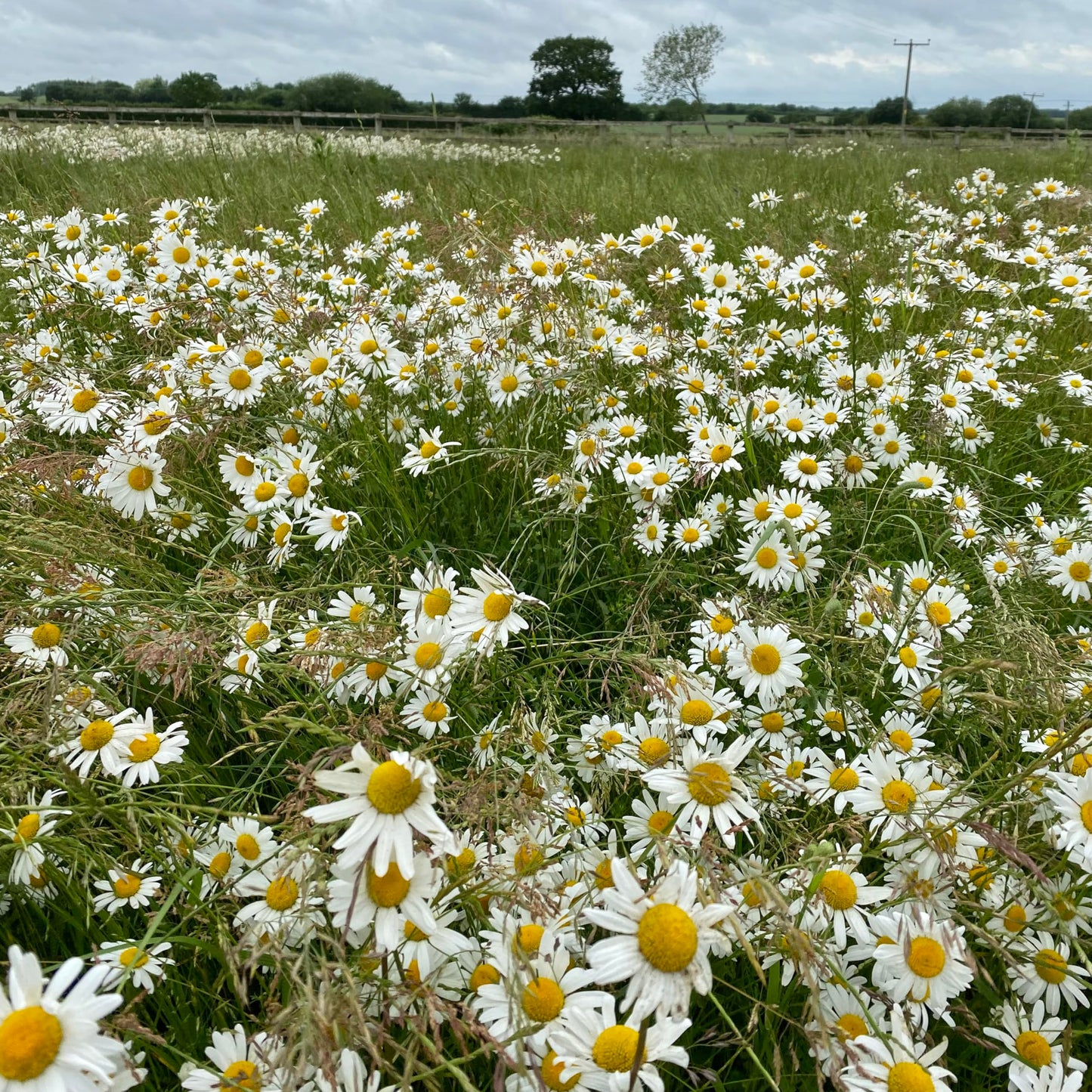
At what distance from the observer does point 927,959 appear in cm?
103

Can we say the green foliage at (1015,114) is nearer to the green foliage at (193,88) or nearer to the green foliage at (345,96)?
the green foliage at (345,96)

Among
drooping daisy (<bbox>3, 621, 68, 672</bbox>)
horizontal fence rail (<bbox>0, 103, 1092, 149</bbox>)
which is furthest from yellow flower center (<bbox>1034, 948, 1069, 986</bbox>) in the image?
horizontal fence rail (<bbox>0, 103, 1092, 149</bbox>)

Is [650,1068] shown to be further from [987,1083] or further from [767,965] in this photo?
[987,1083]

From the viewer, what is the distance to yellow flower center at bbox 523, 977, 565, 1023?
2.94ft

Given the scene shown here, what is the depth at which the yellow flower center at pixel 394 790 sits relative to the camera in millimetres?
820

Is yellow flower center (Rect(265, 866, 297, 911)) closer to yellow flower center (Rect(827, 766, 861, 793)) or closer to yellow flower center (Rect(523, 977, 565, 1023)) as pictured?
yellow flower center (Rect(523, 977, 565, 1023))

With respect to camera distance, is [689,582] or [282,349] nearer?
[689,582]

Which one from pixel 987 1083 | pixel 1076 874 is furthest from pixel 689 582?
pixel 987 1083

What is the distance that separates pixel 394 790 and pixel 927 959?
2.57ft

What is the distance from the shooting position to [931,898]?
106 cm

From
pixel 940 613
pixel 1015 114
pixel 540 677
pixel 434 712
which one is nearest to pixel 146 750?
pixel 434 712

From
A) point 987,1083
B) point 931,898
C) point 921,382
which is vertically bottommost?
point 987,1083

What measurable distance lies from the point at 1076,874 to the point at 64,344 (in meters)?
3.61

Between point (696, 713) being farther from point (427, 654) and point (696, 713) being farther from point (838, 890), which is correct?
point (427, 654)
